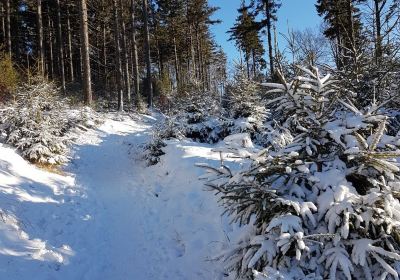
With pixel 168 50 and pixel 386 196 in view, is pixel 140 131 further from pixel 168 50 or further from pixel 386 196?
pixel 168 50

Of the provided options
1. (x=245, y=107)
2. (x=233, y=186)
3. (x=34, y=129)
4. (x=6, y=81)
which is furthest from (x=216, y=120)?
(x=233, y=186)

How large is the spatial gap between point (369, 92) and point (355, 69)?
47cm

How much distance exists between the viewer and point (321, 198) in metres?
3.81

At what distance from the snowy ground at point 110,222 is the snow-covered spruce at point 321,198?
1688 millimetres

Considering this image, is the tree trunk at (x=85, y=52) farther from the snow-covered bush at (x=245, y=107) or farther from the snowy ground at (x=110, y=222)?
the snowy ground at (x=110, y=222)

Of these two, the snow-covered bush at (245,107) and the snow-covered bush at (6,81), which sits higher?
the snow-covered bush at (6,81)

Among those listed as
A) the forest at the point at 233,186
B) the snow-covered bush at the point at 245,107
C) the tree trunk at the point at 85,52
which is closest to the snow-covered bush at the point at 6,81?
the forest at the point at 233,186

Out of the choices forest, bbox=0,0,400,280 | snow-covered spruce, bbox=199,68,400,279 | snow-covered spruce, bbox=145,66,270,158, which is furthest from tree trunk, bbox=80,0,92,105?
snow-covered spruce, bbox=199,68,400,279

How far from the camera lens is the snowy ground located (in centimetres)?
554

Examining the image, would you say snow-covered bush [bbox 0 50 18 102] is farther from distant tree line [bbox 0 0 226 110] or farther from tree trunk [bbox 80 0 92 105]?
distant tree line [bbox 0 0 226 110]

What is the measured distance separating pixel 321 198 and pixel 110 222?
472 centimetres

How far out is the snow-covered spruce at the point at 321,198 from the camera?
351 cm

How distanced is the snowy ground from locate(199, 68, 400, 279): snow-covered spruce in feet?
5.54

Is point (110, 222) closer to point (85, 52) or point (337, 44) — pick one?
point (337, 44)
